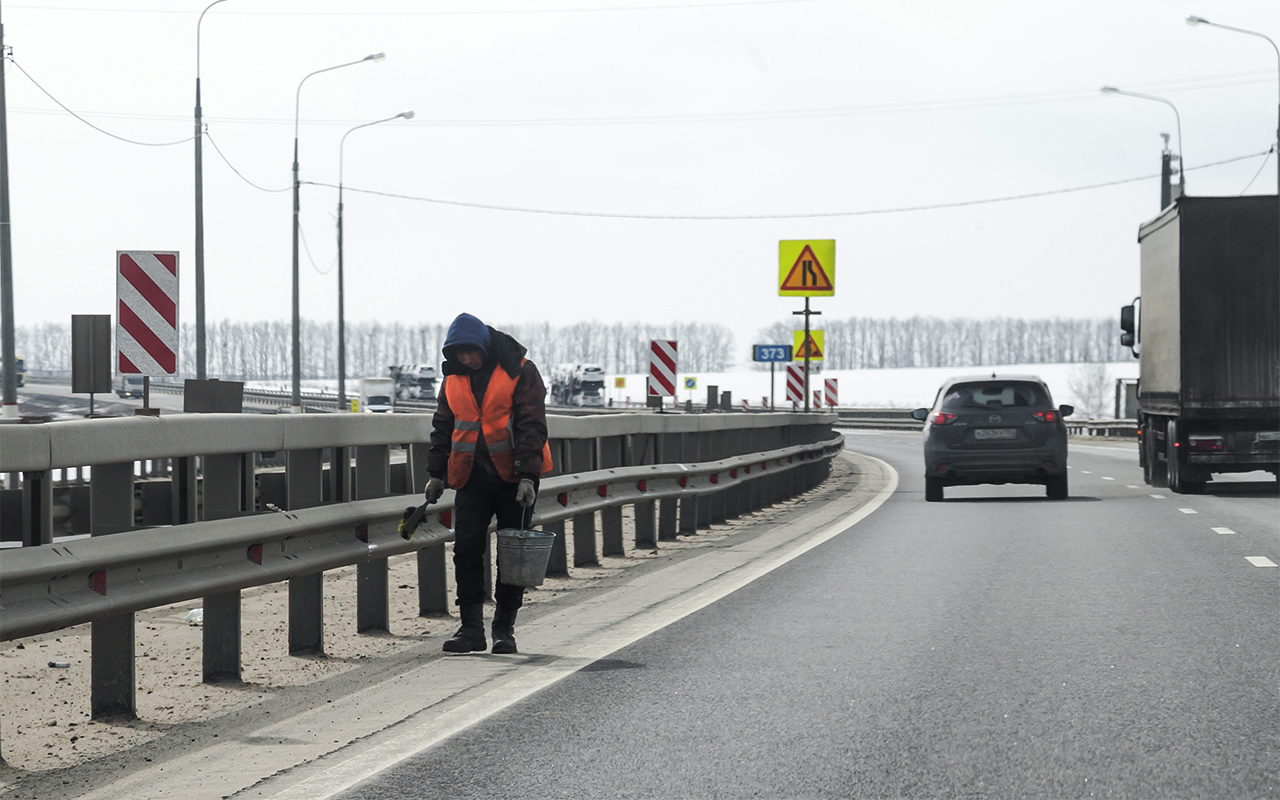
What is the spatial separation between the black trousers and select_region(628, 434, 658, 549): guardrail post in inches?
204

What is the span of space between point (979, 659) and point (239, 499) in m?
3.37

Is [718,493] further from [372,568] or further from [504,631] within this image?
[504,631]

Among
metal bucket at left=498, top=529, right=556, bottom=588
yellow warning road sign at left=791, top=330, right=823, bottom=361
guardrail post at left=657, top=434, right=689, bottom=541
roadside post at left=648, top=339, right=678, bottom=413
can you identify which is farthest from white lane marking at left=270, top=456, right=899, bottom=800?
yellow warning road sign at left=791, top=330, right=823, bottom=361

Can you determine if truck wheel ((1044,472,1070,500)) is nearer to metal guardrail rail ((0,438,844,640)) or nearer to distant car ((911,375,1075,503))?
distant car ((911,375,1075,503))

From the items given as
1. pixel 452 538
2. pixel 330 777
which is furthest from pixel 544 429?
pixel 330 777

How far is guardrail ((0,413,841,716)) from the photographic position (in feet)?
16.8

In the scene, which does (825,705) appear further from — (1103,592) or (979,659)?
(1103,592)

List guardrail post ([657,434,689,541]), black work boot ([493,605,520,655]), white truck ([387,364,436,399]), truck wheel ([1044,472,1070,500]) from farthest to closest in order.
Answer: white truck ([387,364,436,399])
truck wheel ([1044,472,1070,500])
guardrail post ([657,434,689,541])
black work boot ([493,605,520,655])

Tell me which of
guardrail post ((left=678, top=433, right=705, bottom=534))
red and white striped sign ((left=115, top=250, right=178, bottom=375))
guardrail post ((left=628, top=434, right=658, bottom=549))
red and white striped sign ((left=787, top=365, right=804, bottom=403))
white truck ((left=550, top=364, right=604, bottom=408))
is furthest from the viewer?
white truck ((left=550, top=364, right=604, bottom=408))

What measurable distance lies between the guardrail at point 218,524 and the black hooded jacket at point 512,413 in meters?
0.34

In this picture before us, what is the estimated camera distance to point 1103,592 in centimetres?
970

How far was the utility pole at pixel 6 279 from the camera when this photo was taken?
75.3 ft

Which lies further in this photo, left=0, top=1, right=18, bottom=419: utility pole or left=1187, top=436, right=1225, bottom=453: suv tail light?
left=0, top=1, right=18, bottom=419: utility pole

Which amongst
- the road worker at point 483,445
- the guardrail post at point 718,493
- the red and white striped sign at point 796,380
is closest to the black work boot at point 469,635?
the road worker at point 483,445
